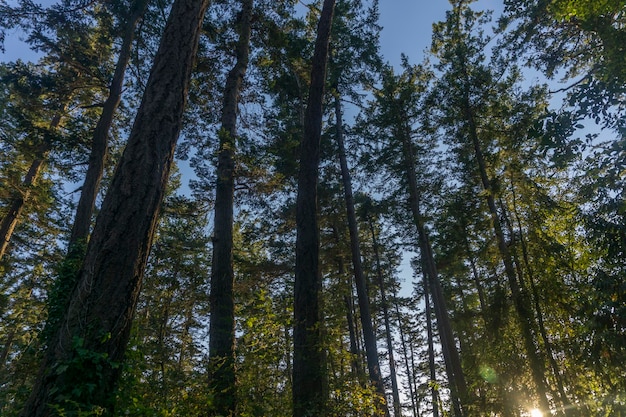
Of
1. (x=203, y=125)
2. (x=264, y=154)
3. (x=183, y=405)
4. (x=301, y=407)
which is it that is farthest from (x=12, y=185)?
(x=301, y=407)

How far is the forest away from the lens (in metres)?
3.95

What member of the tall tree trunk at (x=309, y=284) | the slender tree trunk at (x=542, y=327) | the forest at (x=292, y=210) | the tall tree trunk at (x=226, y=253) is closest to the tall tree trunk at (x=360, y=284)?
the forest at (x=292, y=210)

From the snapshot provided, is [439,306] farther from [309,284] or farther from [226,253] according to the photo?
[309,284]

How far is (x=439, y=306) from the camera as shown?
44.5 ft

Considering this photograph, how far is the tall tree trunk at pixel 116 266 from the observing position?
2857mm

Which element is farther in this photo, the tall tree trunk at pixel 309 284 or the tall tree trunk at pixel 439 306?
the tall tree trunk at pixel 439 306

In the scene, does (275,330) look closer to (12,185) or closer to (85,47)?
(85,47)

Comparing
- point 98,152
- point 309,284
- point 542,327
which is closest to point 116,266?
point 309,284

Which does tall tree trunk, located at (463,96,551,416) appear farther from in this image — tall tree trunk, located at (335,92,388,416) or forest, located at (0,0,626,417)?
tall tree trunk, located at (335,92,388,416)

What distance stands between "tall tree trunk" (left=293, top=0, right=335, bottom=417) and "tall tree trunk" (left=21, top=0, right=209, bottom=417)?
2.55 metres

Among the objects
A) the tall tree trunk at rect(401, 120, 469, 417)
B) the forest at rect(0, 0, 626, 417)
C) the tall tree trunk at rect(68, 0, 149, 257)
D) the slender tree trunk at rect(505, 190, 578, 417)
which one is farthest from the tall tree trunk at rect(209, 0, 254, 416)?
the slender tree trunk at rect(505, 190, 578, 417)

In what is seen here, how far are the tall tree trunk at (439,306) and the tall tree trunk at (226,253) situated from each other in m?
7.40

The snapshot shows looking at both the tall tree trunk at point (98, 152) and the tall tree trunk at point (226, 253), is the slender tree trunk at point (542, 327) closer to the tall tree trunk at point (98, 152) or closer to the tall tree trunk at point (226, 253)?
the tall tree trunk at point (226, 253)

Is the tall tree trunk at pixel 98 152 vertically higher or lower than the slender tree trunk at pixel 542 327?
higher
